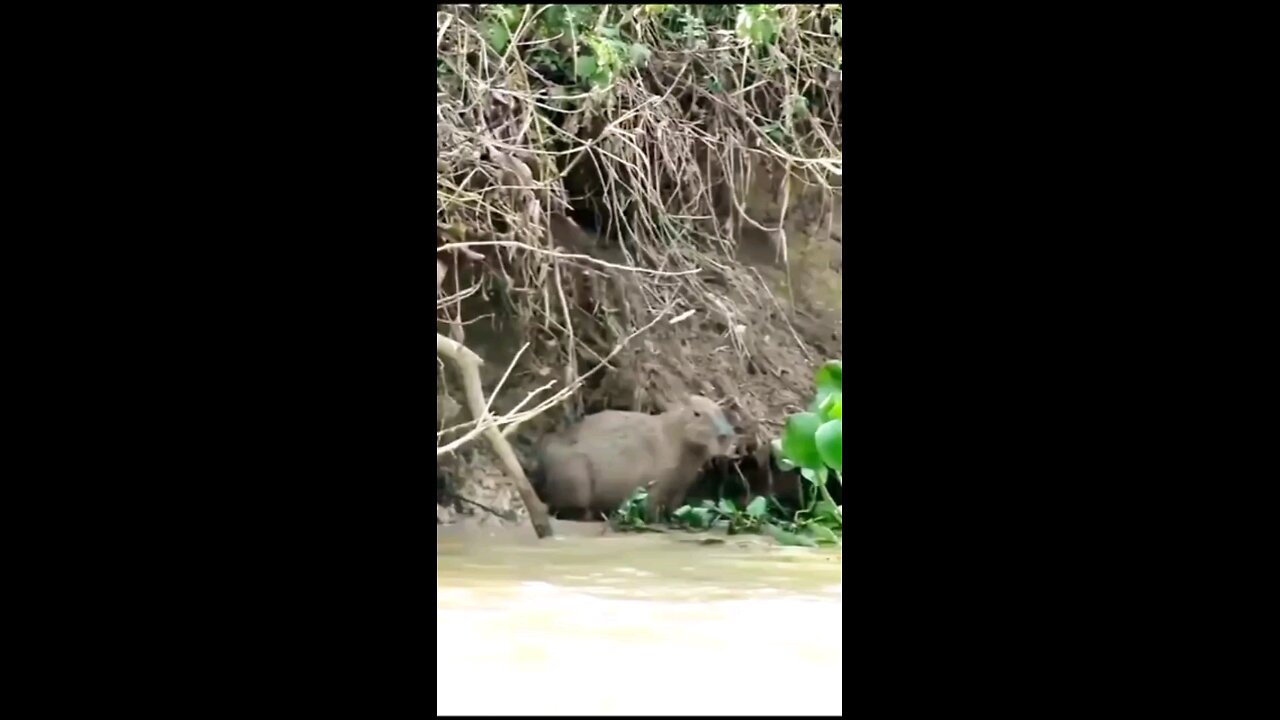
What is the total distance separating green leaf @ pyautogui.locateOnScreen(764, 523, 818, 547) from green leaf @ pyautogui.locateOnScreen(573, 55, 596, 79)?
105cm

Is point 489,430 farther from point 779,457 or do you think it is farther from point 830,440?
point 779,457

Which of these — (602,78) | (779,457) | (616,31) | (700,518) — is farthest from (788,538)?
(616,31)

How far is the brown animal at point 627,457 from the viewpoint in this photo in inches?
106

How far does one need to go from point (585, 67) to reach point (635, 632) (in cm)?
158

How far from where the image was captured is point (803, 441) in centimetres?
243

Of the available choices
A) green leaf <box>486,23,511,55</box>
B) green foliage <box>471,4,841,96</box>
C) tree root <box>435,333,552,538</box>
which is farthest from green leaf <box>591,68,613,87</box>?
tree root <box>435,333,552,538</box>

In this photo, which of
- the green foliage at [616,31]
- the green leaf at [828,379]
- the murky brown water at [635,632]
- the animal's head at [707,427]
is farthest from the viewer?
the animal's head at [707,427]

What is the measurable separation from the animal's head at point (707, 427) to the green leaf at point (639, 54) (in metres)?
0.79

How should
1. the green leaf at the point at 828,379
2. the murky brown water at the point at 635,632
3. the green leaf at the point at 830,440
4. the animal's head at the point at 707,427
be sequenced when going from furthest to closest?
the animal's head at the point at 707,427 → the green leaf at the point at 828,379 → the green leaf at the point at 830,440 → the murky brown water at the point at 635,632

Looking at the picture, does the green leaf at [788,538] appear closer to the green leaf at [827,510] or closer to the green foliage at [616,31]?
the green leaf at [827,510]

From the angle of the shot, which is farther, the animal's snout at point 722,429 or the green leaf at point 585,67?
the animal's snout at point 722,429

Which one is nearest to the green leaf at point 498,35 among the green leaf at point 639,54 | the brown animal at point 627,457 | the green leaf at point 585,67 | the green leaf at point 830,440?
the green leaf at point 585,67
